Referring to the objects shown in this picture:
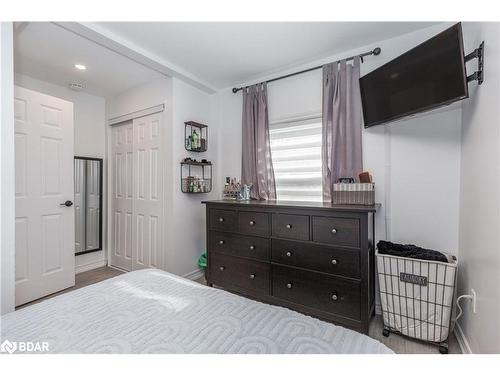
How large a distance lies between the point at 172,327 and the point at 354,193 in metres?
1.70

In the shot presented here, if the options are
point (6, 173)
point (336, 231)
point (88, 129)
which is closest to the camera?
point (6, 173)

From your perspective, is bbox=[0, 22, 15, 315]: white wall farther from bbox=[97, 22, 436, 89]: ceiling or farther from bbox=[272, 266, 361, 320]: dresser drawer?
bbox=[272, 266, 361, 320]: dresser drawer

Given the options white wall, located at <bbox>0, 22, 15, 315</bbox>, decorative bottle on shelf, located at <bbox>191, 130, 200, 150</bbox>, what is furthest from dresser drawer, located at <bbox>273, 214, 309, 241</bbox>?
white wall, located at <bbox>0, 22, 15, 315</bbox>

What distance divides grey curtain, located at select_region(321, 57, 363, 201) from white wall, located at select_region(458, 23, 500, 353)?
75cm

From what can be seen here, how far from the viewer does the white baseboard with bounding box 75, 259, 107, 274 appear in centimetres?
308

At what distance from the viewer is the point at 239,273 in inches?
89.6

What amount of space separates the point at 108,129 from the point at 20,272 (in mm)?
2023

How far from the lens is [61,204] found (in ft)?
8.43

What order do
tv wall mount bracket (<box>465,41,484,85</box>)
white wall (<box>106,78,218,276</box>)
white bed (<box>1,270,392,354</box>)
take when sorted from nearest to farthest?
white bed (<box>1,270,392,354</box>), tv wall mount bracket (<box>465,41,484,85</box>), white wall (<box>106,78,218,276</box>)

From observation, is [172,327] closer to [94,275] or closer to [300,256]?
[300,256]

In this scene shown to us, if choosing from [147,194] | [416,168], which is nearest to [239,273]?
[147,194]

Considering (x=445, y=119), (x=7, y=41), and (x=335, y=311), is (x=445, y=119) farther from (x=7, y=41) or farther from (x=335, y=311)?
(x=7, y=41)

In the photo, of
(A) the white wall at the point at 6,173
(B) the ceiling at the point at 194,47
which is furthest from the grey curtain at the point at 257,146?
(A) the white wall at the point at 6,173
